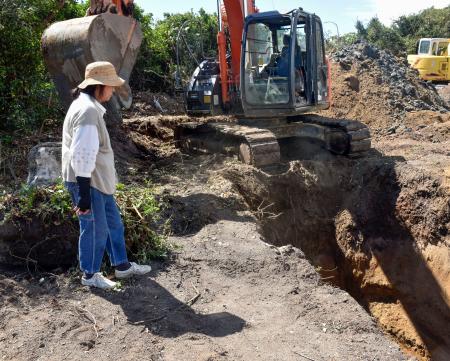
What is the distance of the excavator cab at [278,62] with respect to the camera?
8062 mm

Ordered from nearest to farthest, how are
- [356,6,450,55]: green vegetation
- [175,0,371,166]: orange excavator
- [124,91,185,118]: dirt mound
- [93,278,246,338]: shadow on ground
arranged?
[93,278,246,338]: shadow on ground → [175,0,371,166]: orange excavator → [124,91,185,118]: dirt mound → [356,6,450,55]: green vegetation

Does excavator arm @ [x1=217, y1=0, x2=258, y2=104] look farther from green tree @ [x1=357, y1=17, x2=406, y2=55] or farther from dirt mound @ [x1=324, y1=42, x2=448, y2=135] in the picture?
green tree @ [x1=357, y1=17, x2=406, y2=55]

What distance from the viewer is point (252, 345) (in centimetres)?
357

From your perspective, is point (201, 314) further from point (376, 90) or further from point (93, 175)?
point (376, 90)

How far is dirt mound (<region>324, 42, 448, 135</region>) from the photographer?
1305 centimetres

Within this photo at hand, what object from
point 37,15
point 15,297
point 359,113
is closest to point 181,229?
point 15,297

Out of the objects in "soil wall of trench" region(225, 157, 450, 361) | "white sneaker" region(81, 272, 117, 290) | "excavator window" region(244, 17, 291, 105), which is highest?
"excavator window" region(244, 17, 291, 105)

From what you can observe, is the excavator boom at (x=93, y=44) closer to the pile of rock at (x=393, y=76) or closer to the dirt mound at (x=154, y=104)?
the dirt mound at (x=154, y=104)

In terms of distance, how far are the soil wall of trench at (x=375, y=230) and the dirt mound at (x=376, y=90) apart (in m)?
4.36

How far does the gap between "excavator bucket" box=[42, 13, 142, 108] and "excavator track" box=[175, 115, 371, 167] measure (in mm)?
1986

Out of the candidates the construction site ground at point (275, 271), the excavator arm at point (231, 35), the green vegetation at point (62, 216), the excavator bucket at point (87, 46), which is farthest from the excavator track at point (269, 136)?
the green vegetation at point (62, 216)

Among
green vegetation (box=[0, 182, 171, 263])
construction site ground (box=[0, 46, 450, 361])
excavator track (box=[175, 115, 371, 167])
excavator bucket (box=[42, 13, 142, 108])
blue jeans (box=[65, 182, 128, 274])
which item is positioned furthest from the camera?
excavator track (box=[175, 115, 371, 167])

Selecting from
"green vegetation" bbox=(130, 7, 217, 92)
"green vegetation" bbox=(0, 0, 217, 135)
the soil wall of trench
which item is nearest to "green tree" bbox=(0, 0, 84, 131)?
"green vegetation" bbox=(0, 0, 217, 135)

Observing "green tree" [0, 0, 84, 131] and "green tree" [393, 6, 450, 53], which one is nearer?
"green tree" [0, 0, 84, 131]
